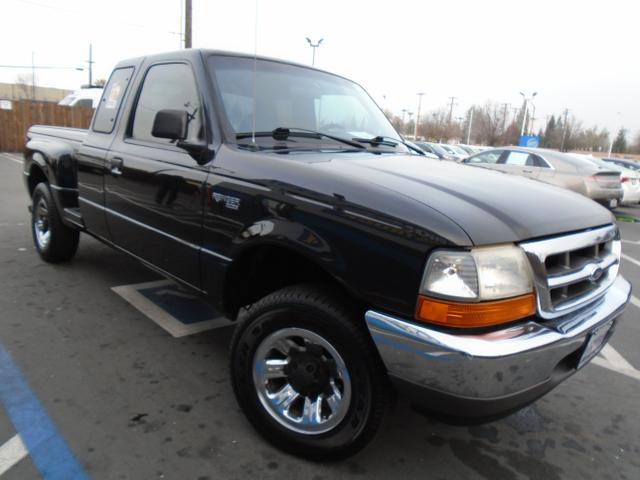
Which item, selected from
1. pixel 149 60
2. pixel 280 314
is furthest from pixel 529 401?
pixel 149 60

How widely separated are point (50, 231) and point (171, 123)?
2923 millimetres

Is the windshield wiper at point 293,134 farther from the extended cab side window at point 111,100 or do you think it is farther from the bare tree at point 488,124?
the bare tree at point 488,124

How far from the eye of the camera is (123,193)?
11.3 ft

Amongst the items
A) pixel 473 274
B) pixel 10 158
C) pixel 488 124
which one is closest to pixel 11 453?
pixel 473 274

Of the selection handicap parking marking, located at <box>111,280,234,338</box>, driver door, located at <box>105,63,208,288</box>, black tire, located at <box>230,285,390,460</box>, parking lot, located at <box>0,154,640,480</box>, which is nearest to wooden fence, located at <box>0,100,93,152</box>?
handicap parking marking, located at <box>111,280,234,338</box>

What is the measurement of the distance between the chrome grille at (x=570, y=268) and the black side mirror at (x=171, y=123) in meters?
1.88

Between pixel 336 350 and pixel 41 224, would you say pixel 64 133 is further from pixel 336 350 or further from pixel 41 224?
pixel 336 350

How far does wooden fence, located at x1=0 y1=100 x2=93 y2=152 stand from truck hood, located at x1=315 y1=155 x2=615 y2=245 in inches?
752

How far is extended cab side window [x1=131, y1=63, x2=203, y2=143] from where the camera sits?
2.89 m

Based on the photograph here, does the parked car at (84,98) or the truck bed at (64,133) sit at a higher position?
the parked car at (84,98)

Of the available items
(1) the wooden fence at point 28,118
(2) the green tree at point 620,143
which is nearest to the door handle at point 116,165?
(1) the wooden fence at point 28,118

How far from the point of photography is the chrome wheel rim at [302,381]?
2.17 meters

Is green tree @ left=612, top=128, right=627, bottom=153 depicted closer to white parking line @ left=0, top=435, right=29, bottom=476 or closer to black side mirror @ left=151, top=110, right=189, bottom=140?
black side mirror @ left=151, top=110, right=189, bottom=140

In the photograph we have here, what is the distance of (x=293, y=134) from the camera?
2930 mm
